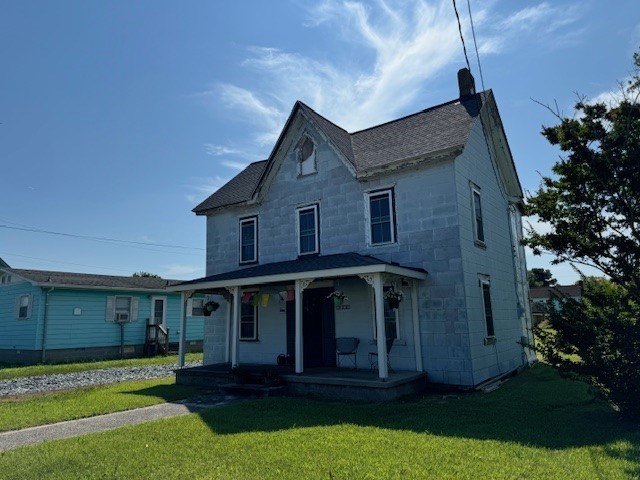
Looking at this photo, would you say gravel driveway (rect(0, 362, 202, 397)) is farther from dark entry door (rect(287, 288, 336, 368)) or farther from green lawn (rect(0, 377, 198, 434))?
dark entry door (rect(287, 288, 336, 368))

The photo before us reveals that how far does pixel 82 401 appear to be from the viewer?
34.2ft

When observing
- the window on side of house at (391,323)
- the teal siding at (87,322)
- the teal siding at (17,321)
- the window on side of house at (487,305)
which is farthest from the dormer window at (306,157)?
the teal siding at (17,321)

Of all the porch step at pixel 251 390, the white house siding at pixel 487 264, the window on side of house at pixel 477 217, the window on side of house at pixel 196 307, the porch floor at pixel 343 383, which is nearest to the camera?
the porch floor at pixel 343 383

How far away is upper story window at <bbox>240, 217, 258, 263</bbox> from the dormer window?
99.9 inches

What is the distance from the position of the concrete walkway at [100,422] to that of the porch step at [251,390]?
0.49 metres

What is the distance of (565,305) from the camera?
8.00 metres

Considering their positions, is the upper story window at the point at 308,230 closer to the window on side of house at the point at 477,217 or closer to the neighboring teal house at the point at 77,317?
the window on side of house at the point at 477,217

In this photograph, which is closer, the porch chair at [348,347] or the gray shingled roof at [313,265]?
the gray shingled roof at [313,265]

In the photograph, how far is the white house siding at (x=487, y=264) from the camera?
11414mm

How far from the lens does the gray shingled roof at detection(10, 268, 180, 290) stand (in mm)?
20211

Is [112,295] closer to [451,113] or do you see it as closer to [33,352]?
[33,352]

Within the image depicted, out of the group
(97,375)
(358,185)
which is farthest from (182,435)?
(97,375)

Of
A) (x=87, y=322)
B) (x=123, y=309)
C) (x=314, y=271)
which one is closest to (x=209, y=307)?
(x=314, y=271)

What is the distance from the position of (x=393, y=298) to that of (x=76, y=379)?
11.1 metres
